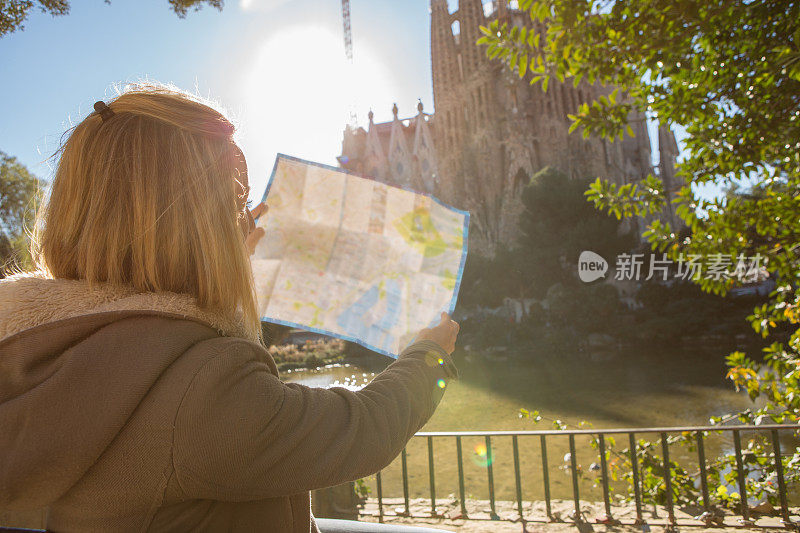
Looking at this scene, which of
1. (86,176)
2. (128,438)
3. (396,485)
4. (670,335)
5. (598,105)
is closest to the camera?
(128,438)

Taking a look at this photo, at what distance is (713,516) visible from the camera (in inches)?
151

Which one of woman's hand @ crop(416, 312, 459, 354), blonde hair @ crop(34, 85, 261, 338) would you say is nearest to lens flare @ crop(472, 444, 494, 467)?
woman's hand @ crop(416, 312, 459, 354)

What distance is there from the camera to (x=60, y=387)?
0.71m

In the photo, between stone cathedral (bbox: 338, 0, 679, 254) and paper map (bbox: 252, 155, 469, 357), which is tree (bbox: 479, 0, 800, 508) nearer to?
paper map (bbox: 252, 155, 469, 357)

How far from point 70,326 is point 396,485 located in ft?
23.3

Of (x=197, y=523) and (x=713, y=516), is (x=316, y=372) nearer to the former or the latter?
(x=713, y=516)

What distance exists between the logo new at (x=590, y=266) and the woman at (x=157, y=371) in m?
23.7

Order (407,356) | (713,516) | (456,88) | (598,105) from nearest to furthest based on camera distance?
(407,356), (598,105), (713,516), (456,88)

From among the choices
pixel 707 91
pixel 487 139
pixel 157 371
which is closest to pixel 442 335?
pixel 157 371

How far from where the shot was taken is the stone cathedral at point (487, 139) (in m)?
32.4

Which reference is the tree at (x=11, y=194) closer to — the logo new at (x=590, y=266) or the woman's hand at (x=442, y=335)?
the woman's hand at (x=442, y=335)

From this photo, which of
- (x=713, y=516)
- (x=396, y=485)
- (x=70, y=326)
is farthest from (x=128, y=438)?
(x=396, y=485)

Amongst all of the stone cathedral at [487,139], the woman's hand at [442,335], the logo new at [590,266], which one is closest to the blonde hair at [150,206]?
the woman's hand at [442,335]

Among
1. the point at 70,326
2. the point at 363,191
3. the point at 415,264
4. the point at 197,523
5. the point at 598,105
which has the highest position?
the point at 598,105
